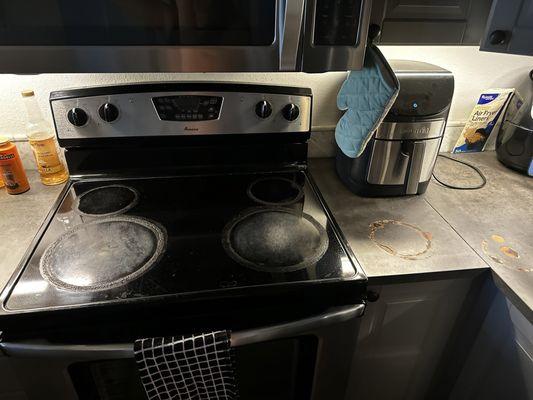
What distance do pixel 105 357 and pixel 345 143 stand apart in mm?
662

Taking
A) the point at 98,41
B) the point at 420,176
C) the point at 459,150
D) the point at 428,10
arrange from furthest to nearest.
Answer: the point at 459,150, the point at 420,176, the point at 428,10, the point at 98,41

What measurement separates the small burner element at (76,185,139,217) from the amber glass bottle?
0.13 metres

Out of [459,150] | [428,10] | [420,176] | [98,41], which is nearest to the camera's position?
[98,41]

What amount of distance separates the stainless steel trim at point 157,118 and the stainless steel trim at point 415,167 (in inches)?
11.6

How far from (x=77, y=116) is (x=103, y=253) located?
0.39 m

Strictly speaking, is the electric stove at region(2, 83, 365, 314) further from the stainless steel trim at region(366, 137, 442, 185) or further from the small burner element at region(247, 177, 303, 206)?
the stainless steel trim at region(366, 137, 442, 185)

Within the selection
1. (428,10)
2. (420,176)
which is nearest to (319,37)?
(428,10)

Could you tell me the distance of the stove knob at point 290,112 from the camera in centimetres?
99

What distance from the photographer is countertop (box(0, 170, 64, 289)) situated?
0.76 meters

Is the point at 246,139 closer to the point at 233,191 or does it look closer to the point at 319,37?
the point at 233,191

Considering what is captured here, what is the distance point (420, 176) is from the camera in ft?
3.27

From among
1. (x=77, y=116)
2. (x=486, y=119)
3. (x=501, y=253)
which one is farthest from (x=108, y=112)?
(x=486, y=119)

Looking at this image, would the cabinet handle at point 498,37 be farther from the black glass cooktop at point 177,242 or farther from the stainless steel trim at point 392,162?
the black glass cooktop at point 177,242

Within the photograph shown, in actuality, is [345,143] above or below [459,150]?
above
